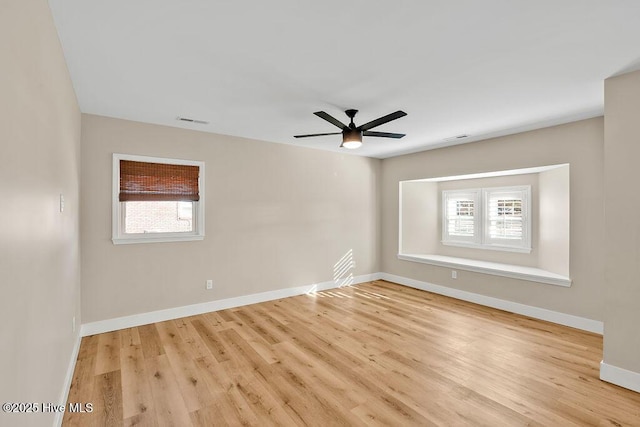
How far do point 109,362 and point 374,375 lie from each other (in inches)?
97.4

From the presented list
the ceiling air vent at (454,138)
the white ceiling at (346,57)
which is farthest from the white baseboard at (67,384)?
the ceiling air vent at (454,138)

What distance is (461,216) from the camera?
5773 millimetres

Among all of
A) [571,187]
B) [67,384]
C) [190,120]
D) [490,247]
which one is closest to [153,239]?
[190,120]

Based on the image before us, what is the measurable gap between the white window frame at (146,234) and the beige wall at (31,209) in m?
1.50

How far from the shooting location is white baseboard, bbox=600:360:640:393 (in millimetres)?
2494

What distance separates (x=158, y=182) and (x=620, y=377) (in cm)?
512

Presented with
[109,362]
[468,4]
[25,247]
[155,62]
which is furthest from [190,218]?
[468,4]

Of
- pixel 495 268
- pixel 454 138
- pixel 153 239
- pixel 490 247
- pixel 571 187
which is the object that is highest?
pixel 454 138

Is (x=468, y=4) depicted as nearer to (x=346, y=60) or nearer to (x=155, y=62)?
(x=346, y=60)

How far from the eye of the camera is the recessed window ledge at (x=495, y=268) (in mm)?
4039

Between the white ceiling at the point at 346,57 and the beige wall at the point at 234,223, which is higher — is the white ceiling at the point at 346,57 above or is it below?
above

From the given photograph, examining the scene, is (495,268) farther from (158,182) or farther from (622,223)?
(158,182)

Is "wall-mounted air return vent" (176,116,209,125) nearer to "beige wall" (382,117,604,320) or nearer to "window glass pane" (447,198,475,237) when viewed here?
"beige wall" (382,117,604,320)

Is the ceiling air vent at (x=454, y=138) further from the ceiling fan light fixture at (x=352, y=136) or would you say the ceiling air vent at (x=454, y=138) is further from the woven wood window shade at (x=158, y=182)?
the woven wood window shade at (x=158, y=182)
